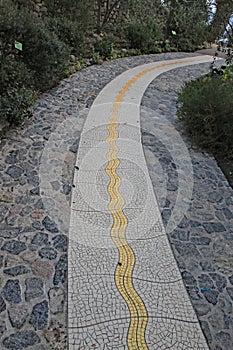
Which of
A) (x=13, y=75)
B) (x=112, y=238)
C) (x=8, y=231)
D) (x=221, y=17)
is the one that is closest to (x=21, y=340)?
(x=8, y=231)

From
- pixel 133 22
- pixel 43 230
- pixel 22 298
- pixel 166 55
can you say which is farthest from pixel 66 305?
pixel 133 22

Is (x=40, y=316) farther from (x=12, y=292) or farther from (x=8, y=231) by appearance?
(x=8, y=231)

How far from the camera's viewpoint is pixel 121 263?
2.61 m

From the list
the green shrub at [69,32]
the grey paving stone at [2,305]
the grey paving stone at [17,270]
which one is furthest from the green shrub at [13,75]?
the grey paving stone at [2,305]

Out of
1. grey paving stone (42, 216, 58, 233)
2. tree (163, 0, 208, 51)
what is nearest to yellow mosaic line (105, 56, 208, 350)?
grey paving stone (42, 216, 58, 233)

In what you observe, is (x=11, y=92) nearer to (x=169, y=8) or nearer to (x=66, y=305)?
(x=66, y=305)

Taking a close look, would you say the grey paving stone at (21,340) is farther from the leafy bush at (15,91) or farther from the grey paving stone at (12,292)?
the leafy bush at (15,91)

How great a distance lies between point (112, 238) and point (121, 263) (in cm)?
30

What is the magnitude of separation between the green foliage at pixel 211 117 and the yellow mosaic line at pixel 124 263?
1191 mm

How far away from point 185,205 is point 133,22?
9110 mm

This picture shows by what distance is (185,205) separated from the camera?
3365mm

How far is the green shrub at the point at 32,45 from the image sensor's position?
520cm

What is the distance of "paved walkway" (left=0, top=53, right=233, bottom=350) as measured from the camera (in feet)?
7.02

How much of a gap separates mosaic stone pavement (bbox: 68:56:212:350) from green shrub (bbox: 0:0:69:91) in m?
2.09
